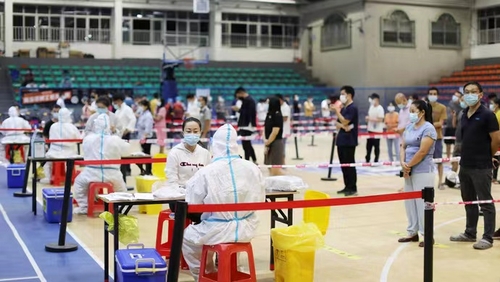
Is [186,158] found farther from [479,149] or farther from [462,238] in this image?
[462,238]

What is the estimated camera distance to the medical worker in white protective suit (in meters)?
5.45

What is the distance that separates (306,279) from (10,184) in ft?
27.1

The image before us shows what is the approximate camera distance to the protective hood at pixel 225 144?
Answer: 559 centimetres

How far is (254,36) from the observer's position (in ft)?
124

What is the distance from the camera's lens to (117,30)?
34125 millimetres

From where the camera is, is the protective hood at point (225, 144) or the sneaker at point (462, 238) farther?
the sneaker at point (462, 238)

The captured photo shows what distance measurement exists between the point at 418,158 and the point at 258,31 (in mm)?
31243

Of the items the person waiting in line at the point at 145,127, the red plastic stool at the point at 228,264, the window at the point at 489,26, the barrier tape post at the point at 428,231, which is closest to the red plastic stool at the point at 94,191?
the red plastic stool at the point at 228,264

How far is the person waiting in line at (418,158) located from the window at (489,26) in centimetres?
1882

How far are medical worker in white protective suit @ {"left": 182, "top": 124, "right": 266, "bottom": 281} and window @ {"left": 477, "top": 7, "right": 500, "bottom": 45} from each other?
21.5 m

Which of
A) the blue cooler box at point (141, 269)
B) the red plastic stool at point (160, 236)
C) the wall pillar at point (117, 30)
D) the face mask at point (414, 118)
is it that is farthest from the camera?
the wall pillar at point (117, 30)

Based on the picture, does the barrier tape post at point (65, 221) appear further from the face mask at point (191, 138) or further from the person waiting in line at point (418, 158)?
the person waiting in line at point (418, 158)

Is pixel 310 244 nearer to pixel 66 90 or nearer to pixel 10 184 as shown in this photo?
pixel 10 184

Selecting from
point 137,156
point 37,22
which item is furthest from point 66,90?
point 137,156
